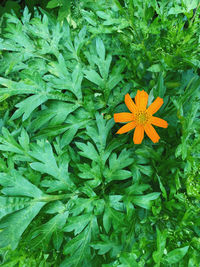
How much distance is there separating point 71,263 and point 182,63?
39.6 inches

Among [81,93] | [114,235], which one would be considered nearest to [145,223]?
[114,235]

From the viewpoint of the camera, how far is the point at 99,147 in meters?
1.19

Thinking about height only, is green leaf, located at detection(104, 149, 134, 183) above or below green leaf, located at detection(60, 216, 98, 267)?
above

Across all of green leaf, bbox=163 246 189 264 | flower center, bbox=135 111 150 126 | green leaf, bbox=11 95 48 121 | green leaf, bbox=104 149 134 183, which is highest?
flower center, bbox=135 111 150 126

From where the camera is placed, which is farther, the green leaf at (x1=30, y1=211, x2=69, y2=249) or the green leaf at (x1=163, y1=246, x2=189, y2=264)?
the green leaf at (x1=30, y1=211, x2=69, y2=249)

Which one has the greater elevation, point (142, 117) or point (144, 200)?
point (142, 117)

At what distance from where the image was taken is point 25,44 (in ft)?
4.11

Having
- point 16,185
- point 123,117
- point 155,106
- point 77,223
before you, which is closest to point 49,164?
point 16,185

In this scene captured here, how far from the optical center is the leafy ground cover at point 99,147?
108 cm

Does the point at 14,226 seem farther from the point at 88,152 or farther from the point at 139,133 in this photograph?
the point at 139,133

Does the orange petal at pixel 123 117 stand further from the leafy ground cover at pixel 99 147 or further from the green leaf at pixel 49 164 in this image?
the green leaf at pixel 49 164

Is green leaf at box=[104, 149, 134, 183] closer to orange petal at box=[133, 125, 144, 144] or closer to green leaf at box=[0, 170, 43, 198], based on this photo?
orange petal at box=[133, 125, 144, 144]

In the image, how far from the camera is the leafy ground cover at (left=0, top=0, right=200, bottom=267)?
1.08 metres

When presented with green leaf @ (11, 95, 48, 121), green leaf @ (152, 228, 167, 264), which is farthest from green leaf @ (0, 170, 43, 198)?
green leaf @ (152, 228, 167, 264)
